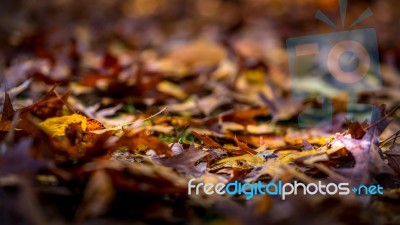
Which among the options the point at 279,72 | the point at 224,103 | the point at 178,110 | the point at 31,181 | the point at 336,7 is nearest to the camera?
the point at 31,181

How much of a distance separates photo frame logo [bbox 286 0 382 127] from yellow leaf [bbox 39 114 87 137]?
823 mm

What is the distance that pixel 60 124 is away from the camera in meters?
1.01

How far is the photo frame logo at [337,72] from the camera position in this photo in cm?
168

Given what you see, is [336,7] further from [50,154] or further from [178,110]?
[50,154]

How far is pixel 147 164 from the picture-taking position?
91 cm

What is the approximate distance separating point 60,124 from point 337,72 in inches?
57.5

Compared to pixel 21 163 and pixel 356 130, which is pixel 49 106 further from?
pixel 356 130

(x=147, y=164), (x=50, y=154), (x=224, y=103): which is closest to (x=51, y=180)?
(x=50, y=154)

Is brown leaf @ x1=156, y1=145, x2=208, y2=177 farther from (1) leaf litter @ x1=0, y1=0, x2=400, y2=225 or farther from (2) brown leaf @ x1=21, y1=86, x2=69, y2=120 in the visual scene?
(2) brown leaf @ x1=21, y1=86, x2=69, y2=120

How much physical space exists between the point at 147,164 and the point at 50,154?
0.67 feet

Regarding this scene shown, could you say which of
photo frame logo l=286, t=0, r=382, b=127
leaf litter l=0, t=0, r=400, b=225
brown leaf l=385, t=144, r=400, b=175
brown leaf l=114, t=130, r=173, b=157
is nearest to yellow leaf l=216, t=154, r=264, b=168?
leaf litter l=0, t=0, r=400, b=225

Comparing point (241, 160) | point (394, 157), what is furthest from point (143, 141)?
point (394, 157)

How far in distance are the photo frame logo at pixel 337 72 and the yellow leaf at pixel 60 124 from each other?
823 mm

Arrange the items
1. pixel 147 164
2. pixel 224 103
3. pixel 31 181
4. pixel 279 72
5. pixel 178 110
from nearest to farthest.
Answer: pixel 31 181
pixel 147 164
pixel 178 110
pixel 224 103
pixel 279 72
